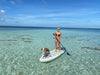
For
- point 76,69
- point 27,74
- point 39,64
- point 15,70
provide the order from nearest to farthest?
1. point 27,74
2. point 15,70
3. point 76,69
4. point 39,64

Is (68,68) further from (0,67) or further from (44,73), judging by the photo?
(0,67)

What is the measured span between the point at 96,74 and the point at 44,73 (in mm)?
5204

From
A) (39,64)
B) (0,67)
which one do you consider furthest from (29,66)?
(0,67)

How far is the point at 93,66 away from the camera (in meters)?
10.9

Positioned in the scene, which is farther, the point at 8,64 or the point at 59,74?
the point at 8,64

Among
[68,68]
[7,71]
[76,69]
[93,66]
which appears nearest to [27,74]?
[7,71]

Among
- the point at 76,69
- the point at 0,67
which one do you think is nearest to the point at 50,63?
the point at 76,69

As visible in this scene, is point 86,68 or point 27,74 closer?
point 27,74

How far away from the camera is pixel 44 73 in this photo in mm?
9055

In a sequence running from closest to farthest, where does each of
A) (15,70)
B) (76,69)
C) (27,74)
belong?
(27,74) < (15,70) < (76,69)

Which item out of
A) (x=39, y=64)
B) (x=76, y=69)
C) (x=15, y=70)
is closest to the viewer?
(x=15, y=70)

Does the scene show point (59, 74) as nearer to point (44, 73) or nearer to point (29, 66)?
point (44, 73)

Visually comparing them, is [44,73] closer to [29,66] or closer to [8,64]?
[29,66]

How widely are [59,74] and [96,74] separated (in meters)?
3.74
